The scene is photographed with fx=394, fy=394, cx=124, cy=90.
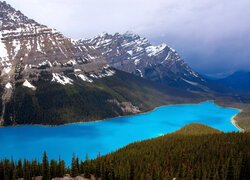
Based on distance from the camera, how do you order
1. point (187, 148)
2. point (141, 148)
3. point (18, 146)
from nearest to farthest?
point (187, 148), point (141, 148), point (18, 146)

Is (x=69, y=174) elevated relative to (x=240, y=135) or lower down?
lower down

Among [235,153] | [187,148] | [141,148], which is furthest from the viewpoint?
[141,148]

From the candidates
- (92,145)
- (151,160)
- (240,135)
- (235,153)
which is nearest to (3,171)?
(151,160)

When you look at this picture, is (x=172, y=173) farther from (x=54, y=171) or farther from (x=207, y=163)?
(x=54, y=171)

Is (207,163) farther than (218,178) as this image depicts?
Yes

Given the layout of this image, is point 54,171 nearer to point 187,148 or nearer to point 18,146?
point 187,148

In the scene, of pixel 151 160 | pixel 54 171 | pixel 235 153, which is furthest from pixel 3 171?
pixel 235 153
